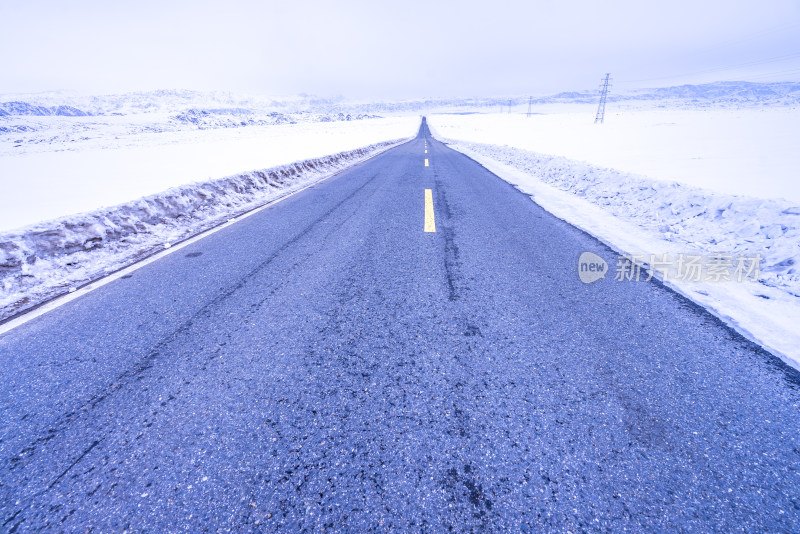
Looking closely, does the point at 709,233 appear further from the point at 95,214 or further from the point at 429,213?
the point at 95,214

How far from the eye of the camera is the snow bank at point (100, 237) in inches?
153

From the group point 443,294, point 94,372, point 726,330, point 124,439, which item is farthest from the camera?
point 443,294

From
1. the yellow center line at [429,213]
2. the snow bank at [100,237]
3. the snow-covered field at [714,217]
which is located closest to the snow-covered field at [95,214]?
the snow bank at [100,237]

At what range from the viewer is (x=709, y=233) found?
511cm

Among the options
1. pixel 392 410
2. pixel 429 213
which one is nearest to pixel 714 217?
pixel 429 213

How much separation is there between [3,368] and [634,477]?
4.27 meters

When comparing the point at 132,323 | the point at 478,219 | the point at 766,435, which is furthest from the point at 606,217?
the point at 132,323

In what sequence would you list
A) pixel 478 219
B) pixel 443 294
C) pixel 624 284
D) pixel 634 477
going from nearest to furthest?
pixel 634 477, pixel 443 294, pixel 624 284, pixel 478 219

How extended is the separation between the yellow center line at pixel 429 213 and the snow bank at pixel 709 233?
2.49 m

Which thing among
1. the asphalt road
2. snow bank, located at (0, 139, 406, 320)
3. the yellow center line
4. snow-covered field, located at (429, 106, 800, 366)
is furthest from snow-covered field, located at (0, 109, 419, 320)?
snow-covered field, located at (429, 106, 800, 366)

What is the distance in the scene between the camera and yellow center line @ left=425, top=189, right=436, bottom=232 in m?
5.84

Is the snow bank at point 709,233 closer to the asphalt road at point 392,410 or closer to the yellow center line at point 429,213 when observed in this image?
the asphalt road at point 392,410

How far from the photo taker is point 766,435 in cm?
195

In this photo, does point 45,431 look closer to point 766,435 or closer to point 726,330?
point 766,435
